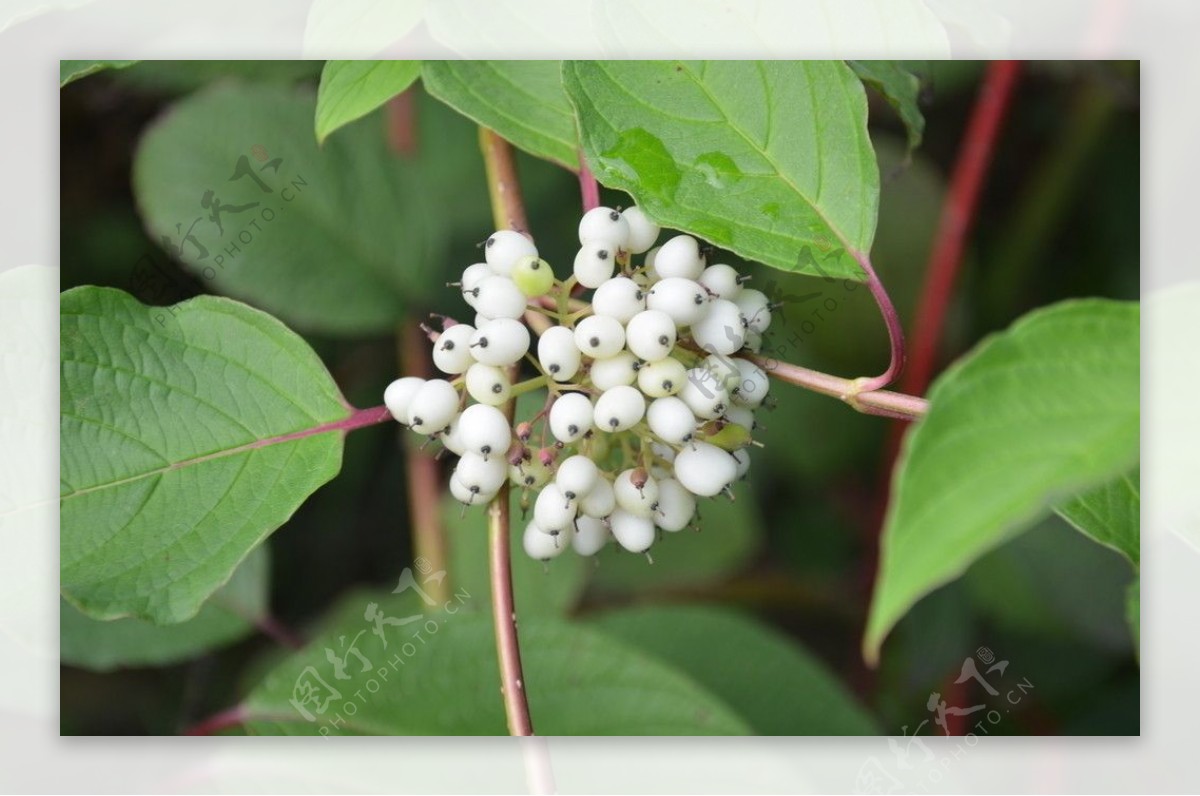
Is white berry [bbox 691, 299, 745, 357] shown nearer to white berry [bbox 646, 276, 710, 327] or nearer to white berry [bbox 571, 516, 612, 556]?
white berry [bbox 646, 276, 710, 327]

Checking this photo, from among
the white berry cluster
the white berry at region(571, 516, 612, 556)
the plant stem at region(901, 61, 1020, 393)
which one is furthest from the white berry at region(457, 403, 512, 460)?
the plant stem at region(901, 61, 1020, 393)

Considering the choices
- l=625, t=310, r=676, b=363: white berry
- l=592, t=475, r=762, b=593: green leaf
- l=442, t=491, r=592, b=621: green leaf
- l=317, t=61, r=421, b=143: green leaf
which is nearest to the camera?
l=625, t=310, r=676, b=363: white berry

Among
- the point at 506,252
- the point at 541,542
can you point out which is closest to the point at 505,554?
the point at 541,542

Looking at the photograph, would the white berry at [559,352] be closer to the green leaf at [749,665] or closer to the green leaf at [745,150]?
the green leaf at [745,150]

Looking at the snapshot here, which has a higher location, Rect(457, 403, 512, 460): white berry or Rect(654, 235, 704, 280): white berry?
Rect(654, 235, 704, 280): white berry

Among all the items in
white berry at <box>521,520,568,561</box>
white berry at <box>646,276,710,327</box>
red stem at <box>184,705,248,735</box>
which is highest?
white berry at <box>646,276,710,327</box>

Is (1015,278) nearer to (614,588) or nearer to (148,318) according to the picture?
(614,588)

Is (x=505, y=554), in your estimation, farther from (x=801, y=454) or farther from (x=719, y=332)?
(x=801, y=454)
